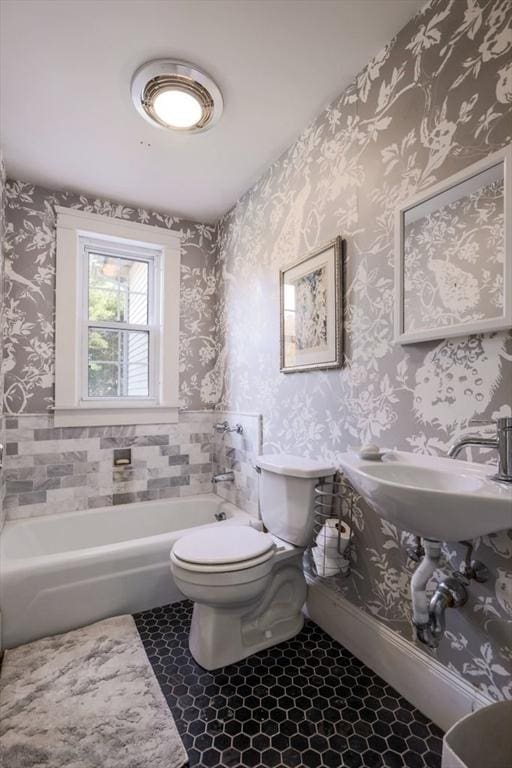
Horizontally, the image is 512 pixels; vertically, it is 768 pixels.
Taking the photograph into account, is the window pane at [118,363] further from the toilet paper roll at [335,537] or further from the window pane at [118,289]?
the toilet paper roll at [335,537]

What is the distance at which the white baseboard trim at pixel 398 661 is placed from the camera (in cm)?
115

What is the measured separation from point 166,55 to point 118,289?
4.91 ft

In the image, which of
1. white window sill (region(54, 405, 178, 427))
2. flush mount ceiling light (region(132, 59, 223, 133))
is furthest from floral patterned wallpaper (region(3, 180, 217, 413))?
flush mount ceiling light (region(132, 59, 223, 133))

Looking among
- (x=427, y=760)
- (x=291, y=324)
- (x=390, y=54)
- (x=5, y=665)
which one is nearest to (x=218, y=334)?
(x=291, y=324)

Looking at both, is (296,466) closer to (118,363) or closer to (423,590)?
(423,590)

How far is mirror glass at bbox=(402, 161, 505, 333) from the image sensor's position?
41.4 inches

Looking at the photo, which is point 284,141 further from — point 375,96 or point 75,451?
point 75,451

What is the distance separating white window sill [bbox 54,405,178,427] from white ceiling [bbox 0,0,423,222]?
139 cm

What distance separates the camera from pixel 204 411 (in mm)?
2795

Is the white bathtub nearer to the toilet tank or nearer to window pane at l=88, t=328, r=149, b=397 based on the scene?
the toilet tank

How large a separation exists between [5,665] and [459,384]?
1.96 meters

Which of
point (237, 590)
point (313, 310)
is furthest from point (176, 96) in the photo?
point (237, 590)

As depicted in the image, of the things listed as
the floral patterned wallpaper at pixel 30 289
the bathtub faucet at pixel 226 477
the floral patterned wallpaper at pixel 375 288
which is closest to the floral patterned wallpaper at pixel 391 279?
the floral patterned wallpaper at pixel 375 288

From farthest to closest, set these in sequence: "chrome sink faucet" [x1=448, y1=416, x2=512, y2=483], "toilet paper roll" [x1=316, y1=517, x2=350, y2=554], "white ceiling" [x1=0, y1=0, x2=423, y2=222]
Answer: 1. "toilet paper roll" [x1=316, y1=517, x2=350, y2=554]
2. "white ceiling" [x1=0, y1=0, x2=423, y2=222]
3. "chrome sink faucet" [x1=448, y1=416, x2=512, y2=483]
